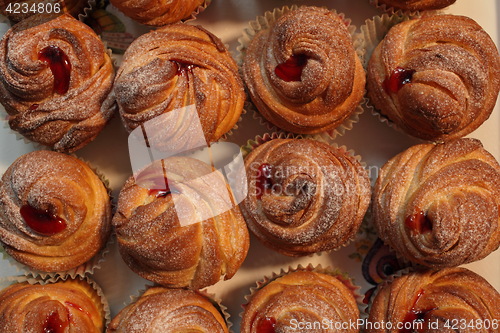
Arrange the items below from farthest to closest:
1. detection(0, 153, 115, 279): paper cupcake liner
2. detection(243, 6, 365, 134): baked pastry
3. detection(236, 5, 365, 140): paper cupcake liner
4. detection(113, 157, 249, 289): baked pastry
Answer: detection(236, 5, 365, 140): paper cupcake liner → detection(0, 153, 115, 279): paper cupcake liner → detection(243, 6, 365, 134): baked pastry → detection(113, 157, 249, 289): baked pastry

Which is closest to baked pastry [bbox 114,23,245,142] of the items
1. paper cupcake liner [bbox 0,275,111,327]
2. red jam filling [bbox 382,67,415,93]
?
red jam filling [bbox 382,67,415,93]

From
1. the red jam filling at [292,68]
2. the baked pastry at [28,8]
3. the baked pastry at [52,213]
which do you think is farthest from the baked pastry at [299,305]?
the baked pastry at [28,8]

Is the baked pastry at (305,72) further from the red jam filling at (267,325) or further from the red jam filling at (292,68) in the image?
the red jam filling at (267,325)

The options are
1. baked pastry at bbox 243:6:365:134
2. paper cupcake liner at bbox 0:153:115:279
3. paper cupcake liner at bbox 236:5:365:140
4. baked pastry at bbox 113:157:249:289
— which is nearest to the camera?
baked pastry at bbox 113:157:249:289

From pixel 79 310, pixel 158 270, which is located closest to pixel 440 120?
pixel 158 270

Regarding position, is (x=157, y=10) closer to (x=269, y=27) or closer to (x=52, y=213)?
(x=269, y=27)

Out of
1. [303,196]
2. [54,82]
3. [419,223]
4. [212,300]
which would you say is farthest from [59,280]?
[419,223]

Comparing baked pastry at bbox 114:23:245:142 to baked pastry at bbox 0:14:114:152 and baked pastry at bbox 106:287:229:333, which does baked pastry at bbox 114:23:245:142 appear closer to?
baked pastry at bbox 0:14:114:152
